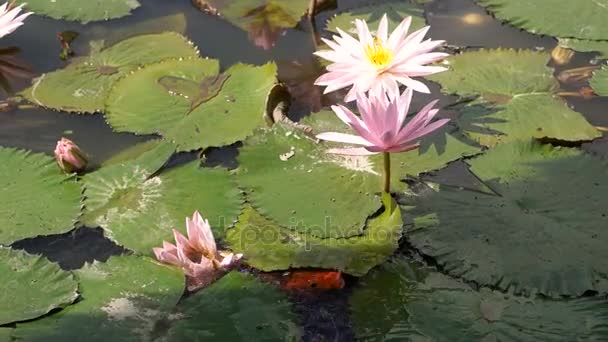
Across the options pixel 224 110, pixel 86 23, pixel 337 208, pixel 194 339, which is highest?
pixel 86 23

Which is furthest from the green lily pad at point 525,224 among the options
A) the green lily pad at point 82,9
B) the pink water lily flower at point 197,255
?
the green lily pad at point 82,9

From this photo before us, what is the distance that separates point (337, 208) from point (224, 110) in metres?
0.73

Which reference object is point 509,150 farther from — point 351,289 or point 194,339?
point 194,339

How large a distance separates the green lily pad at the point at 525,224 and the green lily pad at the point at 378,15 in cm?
102

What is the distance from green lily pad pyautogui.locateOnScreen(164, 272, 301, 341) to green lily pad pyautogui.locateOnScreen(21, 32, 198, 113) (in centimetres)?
121

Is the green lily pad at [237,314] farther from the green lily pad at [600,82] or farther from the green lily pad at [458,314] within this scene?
the green lily pad at [600,82]

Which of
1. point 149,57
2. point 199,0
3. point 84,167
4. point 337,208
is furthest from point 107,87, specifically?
point 337,208

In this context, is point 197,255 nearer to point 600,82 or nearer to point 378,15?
point 378,15

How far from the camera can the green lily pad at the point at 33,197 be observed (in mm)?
2496

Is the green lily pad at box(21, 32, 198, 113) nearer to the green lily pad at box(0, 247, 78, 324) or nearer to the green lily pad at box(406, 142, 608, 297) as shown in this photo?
the green lily pad at box(0, 247, 78, 324)

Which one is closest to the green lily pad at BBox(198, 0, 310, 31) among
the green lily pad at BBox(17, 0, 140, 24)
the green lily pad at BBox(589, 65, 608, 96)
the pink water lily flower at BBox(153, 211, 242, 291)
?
the green lily pad at BBox(17, 0, 140, 24)

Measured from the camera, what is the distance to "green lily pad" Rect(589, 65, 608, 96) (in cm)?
293

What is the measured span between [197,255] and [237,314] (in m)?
0.26

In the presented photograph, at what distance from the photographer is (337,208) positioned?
8.07 ft
